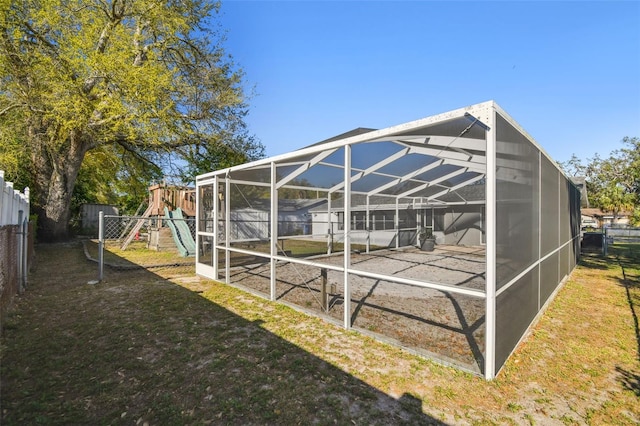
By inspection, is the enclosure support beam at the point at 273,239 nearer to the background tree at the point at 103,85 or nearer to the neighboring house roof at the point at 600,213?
the background tree at the point at 103,85

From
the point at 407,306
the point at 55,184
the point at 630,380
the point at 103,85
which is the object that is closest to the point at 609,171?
the point at 407,306

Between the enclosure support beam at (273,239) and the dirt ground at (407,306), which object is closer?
the dirt ground at (407,306)

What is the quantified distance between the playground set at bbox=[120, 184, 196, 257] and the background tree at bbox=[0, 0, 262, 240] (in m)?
1.85

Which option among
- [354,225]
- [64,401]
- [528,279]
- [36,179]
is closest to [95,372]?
[64,401]

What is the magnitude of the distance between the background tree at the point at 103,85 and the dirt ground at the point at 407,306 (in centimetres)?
744

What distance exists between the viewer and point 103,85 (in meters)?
10.0

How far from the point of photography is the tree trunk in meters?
11.3

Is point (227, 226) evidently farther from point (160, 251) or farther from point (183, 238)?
point (160, 251)

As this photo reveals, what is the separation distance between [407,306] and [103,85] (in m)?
12.2

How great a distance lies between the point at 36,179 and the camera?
1180 centimetres

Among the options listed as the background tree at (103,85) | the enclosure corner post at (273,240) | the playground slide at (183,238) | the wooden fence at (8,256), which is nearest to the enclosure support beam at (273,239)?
the enclosure corner post at (273,240)

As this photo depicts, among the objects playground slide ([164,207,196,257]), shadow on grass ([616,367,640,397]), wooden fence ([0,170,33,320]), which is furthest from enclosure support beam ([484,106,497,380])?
playground slide ([164,207,196,257])

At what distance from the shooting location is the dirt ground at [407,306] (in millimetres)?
3504

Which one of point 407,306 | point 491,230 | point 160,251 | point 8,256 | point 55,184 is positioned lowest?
point 407,306
